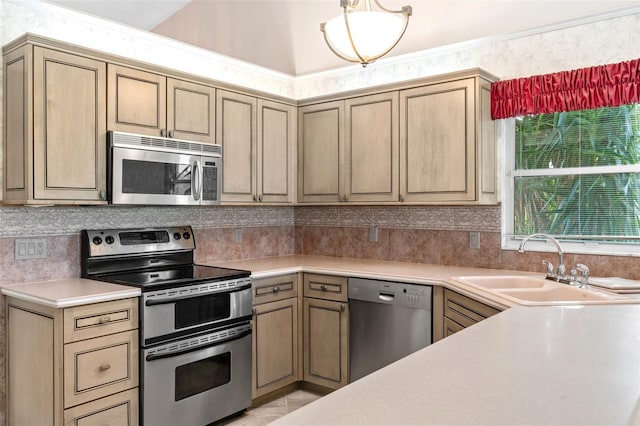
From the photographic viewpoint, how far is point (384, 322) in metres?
3.25

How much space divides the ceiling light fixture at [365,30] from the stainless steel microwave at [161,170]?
1.28m

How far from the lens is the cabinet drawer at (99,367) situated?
2.38 meters

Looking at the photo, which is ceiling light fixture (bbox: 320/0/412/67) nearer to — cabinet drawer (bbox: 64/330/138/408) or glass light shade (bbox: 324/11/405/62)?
glass light shade (bbox: 324/11/405/62)

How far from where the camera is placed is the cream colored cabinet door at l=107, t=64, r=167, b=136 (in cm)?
287

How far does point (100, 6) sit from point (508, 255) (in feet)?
10.1

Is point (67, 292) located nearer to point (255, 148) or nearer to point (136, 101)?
point (136, 101)

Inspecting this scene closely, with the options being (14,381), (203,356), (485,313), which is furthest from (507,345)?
(14,381)

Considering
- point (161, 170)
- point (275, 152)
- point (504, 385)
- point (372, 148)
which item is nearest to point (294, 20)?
point (275, 152)

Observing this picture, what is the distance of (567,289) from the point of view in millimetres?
2650

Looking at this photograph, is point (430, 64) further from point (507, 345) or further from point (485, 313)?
point (507, 345)

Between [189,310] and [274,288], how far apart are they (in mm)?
734

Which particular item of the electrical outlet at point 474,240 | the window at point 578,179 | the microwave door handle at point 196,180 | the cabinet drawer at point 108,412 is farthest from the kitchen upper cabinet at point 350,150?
the cabinet drawer at point 108,412

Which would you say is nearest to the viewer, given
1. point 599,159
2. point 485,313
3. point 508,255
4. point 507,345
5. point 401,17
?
point 507,345

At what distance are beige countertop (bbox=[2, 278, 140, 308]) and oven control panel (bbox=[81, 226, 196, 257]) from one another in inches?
10.3
